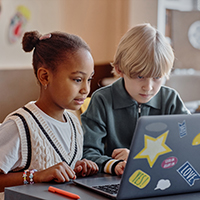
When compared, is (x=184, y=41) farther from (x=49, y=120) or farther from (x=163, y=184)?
(x=163, y=184)

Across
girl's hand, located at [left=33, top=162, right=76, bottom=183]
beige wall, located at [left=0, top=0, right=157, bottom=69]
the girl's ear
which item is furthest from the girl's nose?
beige wall, located at [left=0, top=0, right=157, bottom=69]

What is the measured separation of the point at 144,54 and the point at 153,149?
60cm

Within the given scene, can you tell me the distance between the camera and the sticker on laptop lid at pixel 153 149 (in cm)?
69

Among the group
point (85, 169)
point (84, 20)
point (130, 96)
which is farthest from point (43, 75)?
point (84, 20)

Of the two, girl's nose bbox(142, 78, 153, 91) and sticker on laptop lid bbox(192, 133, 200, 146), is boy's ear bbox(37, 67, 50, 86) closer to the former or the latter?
girl's nose bbox(142, 78, 153, 91)

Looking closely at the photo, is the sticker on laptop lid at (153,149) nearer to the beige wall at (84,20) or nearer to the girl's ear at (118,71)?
the girl's ear at (118,71)

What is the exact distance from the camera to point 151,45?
4.09 ft

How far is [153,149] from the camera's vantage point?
697 millimetres

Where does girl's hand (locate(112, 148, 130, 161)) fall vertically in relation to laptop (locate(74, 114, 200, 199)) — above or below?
below

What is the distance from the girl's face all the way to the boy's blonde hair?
247mm

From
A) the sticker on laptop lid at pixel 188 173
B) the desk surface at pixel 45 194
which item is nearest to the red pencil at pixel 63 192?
the desk surface at pixel 45 194

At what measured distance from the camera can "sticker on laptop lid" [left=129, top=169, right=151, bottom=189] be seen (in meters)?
0.70

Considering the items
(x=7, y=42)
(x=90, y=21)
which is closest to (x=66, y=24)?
(x=90, y=21)

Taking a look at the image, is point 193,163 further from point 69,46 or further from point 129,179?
point 69,46
